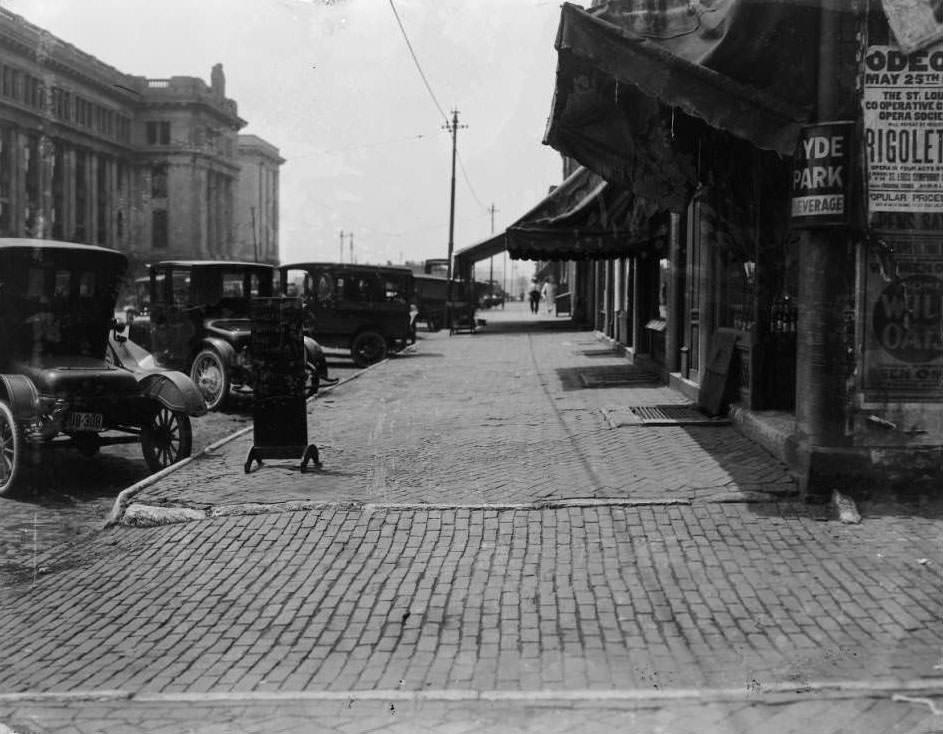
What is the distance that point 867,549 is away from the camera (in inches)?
233

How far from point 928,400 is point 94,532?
5922 mm

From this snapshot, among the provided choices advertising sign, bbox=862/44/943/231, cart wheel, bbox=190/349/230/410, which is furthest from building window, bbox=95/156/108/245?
advertising sign, bbox=862/44/943/231

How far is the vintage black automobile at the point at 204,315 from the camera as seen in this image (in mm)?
14141

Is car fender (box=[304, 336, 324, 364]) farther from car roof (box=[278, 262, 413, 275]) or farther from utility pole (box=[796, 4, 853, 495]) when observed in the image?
utility pole (box=[796, 4, 853, 495])

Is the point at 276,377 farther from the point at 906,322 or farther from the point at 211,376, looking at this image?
the point at 211,376

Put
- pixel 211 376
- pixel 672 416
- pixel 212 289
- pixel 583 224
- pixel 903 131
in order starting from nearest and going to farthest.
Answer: pixel 903 131 < pixel 672 416 < pixel 211 376 < pixel 212 289 < pixel 583 224

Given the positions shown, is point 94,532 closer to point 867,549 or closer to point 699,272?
point 867,549

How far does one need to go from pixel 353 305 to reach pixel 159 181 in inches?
2868

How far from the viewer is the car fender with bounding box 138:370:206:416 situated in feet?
29.7

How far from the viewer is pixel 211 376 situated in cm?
1412

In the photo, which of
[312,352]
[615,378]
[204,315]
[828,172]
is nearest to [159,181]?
[312,352]

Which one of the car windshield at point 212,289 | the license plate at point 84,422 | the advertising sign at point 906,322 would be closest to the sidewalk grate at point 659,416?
the advertising sign at point 906,322

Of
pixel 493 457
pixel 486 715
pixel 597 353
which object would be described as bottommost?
pixel 486 715

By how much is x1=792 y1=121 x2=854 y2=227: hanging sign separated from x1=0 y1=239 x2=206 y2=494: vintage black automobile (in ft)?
18.6
